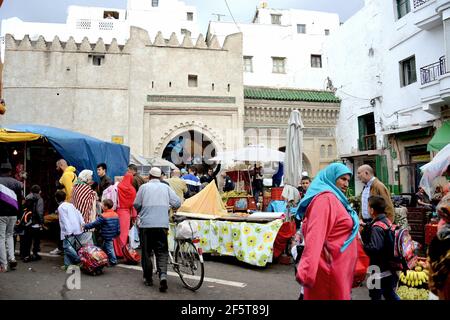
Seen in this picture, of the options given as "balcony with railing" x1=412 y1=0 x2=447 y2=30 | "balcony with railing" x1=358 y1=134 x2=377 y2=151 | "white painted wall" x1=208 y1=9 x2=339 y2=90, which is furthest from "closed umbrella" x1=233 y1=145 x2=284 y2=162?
"white painted wall" x1=208 y1=9 x2=339 y2=90

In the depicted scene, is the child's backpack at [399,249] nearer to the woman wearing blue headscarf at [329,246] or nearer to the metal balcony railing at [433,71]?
the woman wearing blue headscarf at [329,246]

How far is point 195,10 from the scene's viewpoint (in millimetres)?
34344

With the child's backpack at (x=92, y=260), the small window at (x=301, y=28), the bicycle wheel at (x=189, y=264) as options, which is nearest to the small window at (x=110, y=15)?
the small window at (x=301, y=28)

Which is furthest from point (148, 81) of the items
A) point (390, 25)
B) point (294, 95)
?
point (390, 25)

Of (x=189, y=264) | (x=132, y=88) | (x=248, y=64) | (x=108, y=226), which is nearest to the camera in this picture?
(x=189, y=264)

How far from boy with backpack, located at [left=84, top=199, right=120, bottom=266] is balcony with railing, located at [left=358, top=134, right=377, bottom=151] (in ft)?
42.9

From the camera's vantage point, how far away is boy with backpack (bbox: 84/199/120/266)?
620 cm

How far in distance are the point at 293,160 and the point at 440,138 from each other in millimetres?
6154

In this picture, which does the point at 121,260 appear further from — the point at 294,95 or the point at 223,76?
the point at 294,95

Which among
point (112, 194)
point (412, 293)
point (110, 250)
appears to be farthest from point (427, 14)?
point (110, 250)

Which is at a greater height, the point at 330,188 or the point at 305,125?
the point at 305,125

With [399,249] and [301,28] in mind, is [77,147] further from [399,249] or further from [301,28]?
[301,28]

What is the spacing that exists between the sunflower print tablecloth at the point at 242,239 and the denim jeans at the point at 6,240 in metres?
2.61

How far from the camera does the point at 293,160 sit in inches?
320
